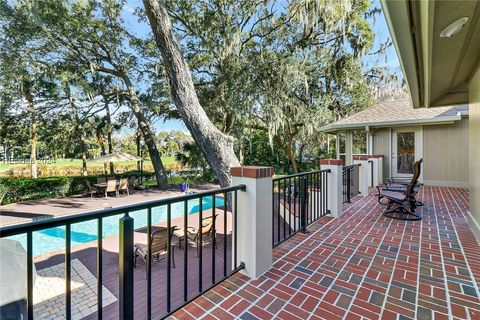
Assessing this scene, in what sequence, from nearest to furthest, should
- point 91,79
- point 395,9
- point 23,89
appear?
point 395,9 < point 23,89 < point 91,79

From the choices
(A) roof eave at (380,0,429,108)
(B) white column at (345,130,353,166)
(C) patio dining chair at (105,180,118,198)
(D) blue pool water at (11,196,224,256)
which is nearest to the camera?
(A) roof eave at (380,0,429,108)

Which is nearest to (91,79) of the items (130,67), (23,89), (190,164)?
(130,67)

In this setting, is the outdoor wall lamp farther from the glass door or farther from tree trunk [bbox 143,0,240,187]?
the glass door

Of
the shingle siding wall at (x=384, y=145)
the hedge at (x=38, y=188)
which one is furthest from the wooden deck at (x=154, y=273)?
the hedge at (x=38, y=188)

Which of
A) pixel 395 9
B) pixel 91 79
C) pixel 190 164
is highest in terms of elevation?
pixel 91 79

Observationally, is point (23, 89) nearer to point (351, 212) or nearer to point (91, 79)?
point (91, 79)

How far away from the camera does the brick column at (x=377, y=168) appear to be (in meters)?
7.78

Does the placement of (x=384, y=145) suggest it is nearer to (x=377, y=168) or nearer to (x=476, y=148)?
(x=377, y=168)

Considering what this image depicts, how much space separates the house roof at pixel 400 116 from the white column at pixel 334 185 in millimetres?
4608

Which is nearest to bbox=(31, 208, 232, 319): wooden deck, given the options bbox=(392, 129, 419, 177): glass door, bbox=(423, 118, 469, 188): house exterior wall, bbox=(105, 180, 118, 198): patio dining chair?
bbox=(105, 180, 118, 198): patio dining chair

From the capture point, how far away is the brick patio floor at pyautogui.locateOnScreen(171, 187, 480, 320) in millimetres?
1855

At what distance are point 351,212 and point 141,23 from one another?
11.4 m

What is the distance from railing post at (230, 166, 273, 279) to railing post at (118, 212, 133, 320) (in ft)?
3.72

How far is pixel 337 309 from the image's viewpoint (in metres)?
1.88
